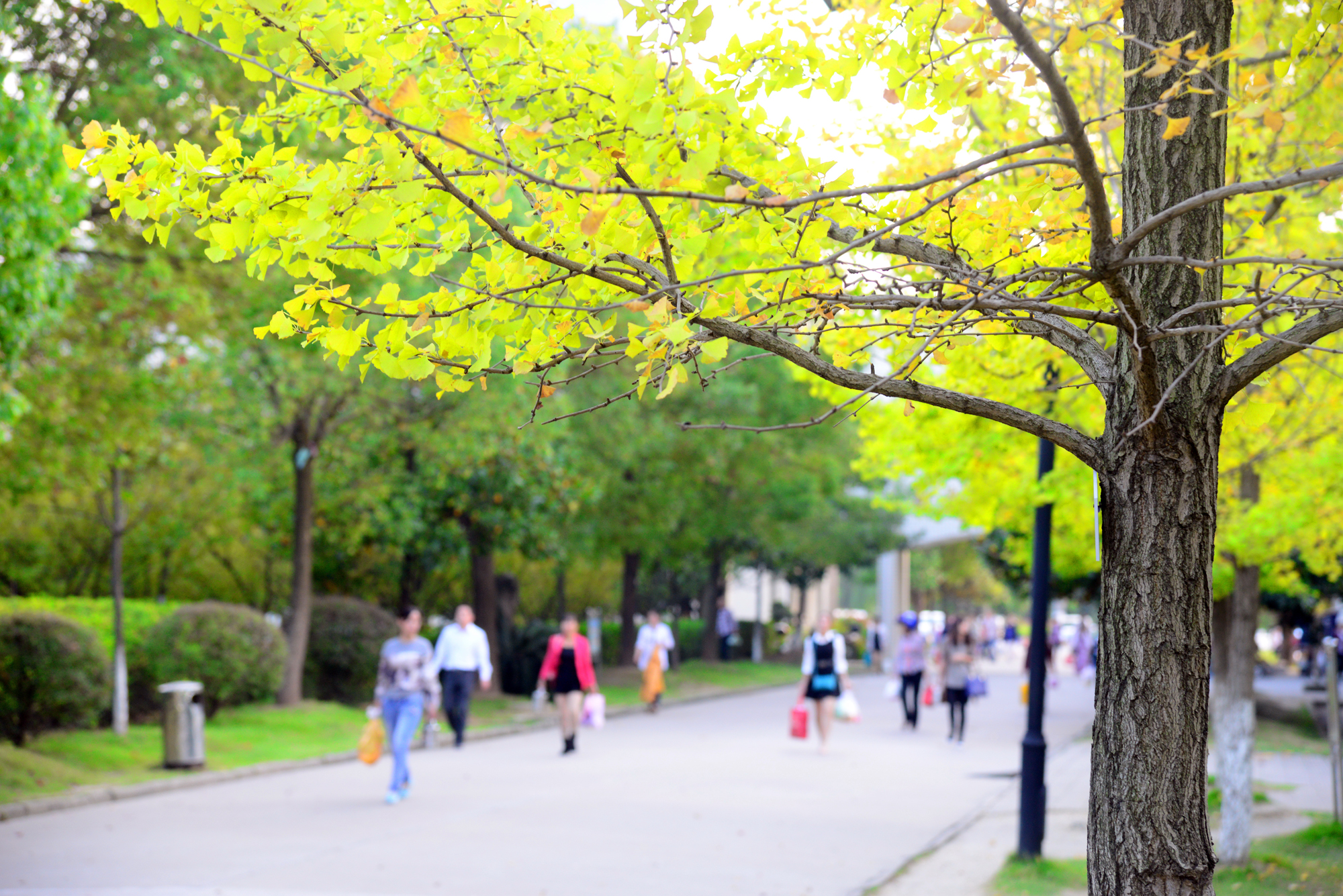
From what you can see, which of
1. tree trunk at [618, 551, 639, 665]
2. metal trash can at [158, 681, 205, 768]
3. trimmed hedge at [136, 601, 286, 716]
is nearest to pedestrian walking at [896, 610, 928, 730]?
trimmed hedge at [136, 601, 286, 716]

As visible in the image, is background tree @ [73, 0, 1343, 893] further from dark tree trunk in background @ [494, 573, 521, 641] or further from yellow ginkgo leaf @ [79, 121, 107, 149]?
dark tree trunk in background @ [494, 573, 521, 641]

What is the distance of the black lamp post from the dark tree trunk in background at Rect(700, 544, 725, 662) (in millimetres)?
27538

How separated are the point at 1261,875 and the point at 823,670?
27.4 ft

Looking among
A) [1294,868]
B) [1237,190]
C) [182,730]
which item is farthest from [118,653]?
[1237,190]

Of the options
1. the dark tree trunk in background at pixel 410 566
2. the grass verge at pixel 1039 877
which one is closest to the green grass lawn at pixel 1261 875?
the grass verge at pixel 1039 877

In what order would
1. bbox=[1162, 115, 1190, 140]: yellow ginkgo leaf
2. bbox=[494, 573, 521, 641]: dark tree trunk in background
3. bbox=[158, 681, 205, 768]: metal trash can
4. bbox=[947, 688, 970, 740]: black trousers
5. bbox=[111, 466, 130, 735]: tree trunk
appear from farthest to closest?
1. bbox=[494, 573, 521, 641]: dark tree trunk in background
2. bbox=[947, 688, 970, 740]: black trousers
3. bbox=[111, 466, 130, 735]: tree trunk
4. bbox=[158, 681, 205, 768]: metal trash can
5. bbox=[1162, 115, 1190, 140]: yellow ginkgo leaf

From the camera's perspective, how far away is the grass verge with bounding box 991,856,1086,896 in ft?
26.8

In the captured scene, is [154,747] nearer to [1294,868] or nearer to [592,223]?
[1294,868]

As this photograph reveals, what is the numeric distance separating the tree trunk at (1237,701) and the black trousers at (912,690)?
9.50m

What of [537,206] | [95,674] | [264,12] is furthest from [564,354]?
[95,674]

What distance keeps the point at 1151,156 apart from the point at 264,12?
3021 mm

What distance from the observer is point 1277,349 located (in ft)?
12.8

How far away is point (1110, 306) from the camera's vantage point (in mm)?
4922

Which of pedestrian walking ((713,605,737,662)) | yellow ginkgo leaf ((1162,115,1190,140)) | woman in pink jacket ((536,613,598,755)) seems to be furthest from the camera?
pedestrian walking ((713,605,737,662))
